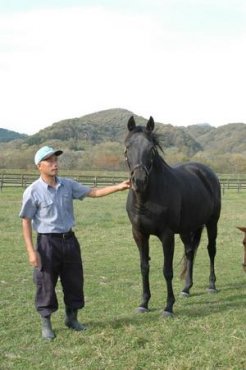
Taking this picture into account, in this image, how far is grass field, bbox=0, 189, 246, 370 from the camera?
453 cm

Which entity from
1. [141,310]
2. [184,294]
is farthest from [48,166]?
[184,294]

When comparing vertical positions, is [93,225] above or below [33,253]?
below

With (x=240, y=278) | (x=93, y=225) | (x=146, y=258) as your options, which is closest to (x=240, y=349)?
(x=146, y=258)

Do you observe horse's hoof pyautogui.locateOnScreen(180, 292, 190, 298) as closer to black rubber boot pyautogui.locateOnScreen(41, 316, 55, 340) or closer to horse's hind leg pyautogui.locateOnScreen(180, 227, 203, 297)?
horse's hind leg pyautogui.locateOnScreen(180, 227, 203, 297)

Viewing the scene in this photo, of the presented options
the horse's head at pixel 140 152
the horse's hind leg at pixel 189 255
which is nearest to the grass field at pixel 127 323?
the horse's hind leg at pixel 189 255

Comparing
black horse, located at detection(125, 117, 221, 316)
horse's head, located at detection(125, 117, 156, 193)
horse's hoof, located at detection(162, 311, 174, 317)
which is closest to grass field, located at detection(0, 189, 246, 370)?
horse's hoof, located at detection(162, 311, 174, 317)

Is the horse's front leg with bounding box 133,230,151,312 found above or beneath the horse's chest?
beneath

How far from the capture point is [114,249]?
1191cm

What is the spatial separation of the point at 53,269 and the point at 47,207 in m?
0.68

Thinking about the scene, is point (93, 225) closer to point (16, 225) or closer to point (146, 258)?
point (16, 225)

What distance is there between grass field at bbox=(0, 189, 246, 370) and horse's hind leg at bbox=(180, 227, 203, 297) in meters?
0.19

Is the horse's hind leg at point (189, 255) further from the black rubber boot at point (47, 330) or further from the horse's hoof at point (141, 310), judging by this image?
the black rubber boot at point (47, 330)

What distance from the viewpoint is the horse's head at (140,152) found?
542 centimetres

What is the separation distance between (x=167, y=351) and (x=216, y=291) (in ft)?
10.5
